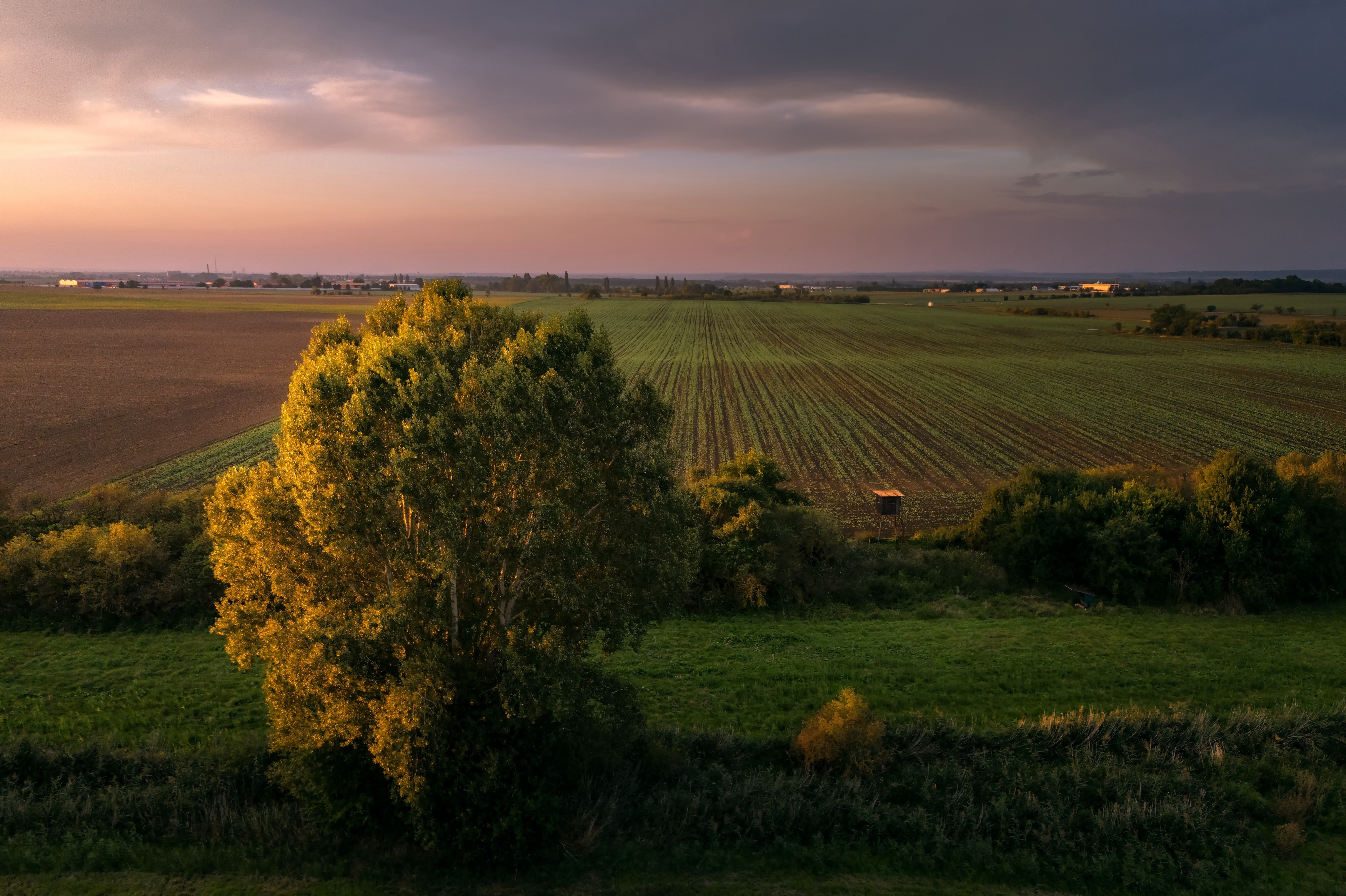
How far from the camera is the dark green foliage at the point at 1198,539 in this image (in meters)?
28.7

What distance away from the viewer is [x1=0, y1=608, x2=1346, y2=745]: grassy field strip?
18.7 m

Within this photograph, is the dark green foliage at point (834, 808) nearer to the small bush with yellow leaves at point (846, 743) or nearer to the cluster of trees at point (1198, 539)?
the small bush with yellow leaves at point (846, 743)

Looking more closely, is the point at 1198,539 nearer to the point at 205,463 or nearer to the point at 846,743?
the point at 846,743

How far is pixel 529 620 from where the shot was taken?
50.0ft

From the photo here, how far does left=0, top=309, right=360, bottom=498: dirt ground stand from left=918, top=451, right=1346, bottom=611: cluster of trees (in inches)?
1774

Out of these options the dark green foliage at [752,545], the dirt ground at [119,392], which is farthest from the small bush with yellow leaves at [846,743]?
the dirt ground at [119,392]

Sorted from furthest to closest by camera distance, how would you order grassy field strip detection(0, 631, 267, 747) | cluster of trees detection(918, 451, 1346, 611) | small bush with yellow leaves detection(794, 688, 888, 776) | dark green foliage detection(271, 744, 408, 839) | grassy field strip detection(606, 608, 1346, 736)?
cluster of trees detection(918, 451, 1346, 611) → grassy field strip detection(606, 608, 1346, 736) → grassy field strip detection(0, 631, 267, 747) → small bush with yellow leaves detection(794, 688, 888, 776) → dark green foliage detection(271, 744, 408, 839)

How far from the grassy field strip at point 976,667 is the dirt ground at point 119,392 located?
107 feet

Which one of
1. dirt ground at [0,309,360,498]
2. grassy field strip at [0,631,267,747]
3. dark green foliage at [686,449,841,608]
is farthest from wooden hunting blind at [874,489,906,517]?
dirt ground at [0,309,360,498]

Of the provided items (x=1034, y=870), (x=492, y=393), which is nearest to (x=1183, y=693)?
(x=1034, y=870)

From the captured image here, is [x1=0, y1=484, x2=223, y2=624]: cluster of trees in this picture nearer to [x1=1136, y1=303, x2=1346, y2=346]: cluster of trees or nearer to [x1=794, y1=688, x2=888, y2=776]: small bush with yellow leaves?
[x1=794, y1=688, x2=888, y2=776]: small bush with yellow leaves

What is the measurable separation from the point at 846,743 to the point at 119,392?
7222 cm

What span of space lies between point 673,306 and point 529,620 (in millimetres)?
179172

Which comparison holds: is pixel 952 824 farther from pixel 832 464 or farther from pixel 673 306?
pixel 673 306
